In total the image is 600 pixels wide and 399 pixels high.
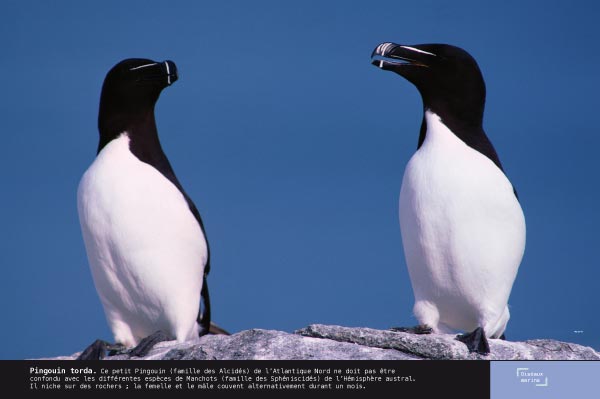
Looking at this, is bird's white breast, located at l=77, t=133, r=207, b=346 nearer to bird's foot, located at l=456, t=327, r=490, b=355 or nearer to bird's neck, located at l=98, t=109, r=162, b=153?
bird's neck, located at l=98, t=109, r=162, b=153

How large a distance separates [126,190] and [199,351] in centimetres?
152

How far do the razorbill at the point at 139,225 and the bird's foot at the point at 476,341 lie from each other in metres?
2.19

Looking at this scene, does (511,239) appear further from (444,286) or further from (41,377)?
(41,377)

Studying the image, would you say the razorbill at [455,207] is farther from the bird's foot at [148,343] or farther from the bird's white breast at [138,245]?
the bird's foot at [148,343]

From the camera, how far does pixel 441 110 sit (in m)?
8.45

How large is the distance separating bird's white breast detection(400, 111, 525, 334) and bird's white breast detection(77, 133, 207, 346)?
174cm

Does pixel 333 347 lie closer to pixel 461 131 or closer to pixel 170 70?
pixel 461 131

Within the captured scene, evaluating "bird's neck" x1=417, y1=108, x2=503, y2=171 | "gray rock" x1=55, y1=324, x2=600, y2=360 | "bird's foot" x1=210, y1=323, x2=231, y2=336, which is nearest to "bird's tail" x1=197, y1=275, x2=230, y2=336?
"bird's foot" x1=210, y1=323, x2=231, y2=336

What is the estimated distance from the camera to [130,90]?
28.8ft

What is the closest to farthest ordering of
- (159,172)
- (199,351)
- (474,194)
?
(199,351) < (474,194) < (159,172)

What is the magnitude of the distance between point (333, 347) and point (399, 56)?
95.0 inches

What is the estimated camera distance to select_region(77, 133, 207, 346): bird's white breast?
27.3ft

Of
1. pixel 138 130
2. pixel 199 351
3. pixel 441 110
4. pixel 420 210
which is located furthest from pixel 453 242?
pixel 138 130

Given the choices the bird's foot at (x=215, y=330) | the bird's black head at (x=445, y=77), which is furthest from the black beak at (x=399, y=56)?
the bird's foot at (x=215, y=330)
